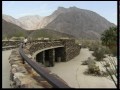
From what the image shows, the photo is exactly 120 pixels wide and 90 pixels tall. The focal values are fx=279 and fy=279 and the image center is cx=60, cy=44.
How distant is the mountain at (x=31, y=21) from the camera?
133938mm

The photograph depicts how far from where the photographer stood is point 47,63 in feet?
102

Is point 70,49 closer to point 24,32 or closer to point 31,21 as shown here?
point 24,32

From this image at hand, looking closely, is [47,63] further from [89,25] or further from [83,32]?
[89,25]

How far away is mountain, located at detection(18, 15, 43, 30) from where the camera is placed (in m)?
134

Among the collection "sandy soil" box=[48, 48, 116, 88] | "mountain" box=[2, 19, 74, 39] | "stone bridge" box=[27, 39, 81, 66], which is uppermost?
"mountain" box=[2, 19, 74, 39]

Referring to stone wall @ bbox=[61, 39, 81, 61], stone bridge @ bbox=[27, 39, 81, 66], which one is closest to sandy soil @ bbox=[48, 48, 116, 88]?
stone bridge @ bbox=[27, 39, 81, 66]

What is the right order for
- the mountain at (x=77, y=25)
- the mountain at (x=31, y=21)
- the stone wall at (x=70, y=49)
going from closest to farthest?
the stone wall at (x=70, y=49) → the mountain at (x=77, y=25) → the mountain at (x=31, y=21)

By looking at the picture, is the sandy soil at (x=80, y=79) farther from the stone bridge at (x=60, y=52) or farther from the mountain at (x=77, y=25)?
the mountain at (x=77, y=25)

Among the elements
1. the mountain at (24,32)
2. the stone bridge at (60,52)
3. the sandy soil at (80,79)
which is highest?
the mountain at (24,32)

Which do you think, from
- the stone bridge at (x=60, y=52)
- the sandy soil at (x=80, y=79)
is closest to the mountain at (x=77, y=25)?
the stone bridge at (x=60, y=52)

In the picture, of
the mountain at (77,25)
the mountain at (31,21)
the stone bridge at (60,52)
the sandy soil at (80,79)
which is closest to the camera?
the sandy soil at (80,79)

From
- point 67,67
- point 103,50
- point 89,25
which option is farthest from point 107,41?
point 89,25

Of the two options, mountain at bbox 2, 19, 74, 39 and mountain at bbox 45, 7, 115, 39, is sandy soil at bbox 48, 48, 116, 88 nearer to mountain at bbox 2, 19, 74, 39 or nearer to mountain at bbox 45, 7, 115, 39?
mountain at bbox 2, 19, 74, 39

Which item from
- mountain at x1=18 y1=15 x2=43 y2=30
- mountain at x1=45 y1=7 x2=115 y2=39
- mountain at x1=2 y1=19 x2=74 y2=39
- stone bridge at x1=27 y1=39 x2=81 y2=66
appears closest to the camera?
stone bridge at x1=27 y1=39 x2=81 y2=66
